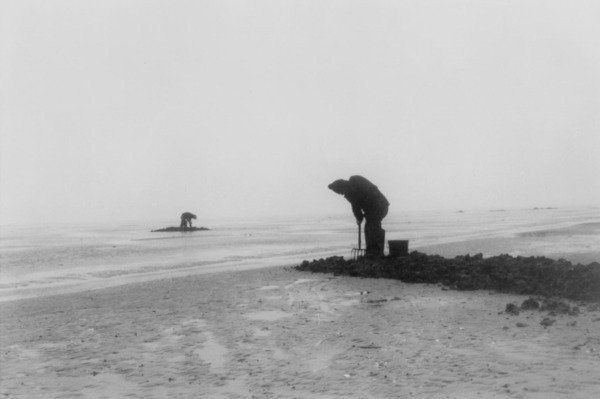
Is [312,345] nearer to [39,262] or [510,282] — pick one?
[510,282]

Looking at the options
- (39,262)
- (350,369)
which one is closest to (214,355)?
(350,369)

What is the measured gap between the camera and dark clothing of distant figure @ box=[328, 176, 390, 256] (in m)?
21.3

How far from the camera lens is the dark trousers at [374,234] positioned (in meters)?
21.3

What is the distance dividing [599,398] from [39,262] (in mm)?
28087

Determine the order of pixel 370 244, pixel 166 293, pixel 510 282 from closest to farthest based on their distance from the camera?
Answer: pixel 510 282 → pixel 166 293 → pixel 370 244

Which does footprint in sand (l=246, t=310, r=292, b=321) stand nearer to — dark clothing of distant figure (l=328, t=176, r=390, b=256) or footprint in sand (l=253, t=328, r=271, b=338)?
footprint in sand (l=253, t=328, r=271, b=338)

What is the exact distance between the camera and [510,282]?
14.1 meters

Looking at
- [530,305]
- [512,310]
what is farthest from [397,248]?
[512,310]

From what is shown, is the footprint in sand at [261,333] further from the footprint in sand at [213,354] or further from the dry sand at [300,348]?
the footprint in sand at [213,354]

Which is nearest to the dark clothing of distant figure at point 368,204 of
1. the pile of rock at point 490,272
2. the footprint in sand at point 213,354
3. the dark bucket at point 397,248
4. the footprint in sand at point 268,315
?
the dark bucket at point 397,248

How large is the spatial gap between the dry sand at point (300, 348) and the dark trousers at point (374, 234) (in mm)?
7083

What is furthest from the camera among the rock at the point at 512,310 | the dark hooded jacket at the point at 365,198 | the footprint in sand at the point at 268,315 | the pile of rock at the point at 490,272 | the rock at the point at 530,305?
the dark hooded jacket at the point at 365,198

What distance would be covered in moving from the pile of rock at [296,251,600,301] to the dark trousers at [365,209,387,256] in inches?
47.7

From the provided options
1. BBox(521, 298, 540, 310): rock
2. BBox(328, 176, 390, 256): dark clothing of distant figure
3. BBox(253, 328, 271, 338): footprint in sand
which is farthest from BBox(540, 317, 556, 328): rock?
BBox(328, 176, 390, 256): dark clothing of distant figure
